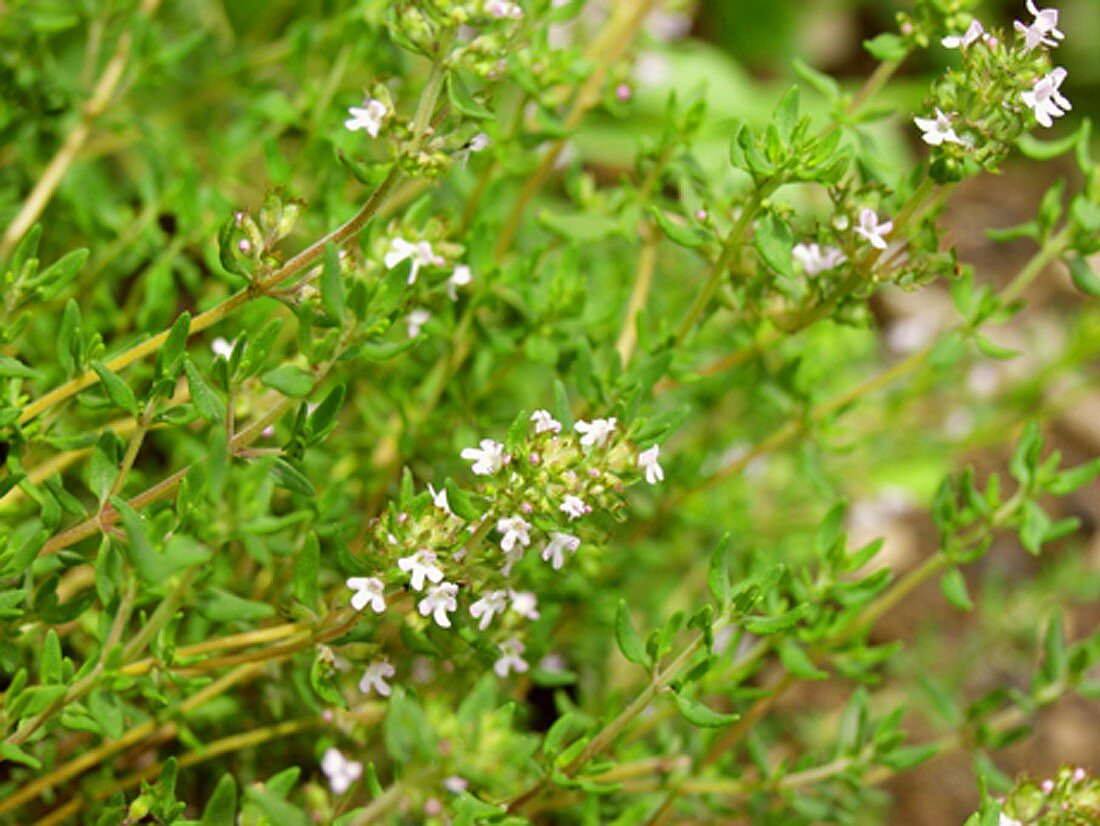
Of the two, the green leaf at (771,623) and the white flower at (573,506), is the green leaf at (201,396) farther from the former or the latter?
the green leaf at (771,623)

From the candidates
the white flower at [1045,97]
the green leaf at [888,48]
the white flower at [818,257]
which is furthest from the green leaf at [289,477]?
the green leaf at [888,48]

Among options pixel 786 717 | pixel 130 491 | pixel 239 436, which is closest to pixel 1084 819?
pixel 239 436

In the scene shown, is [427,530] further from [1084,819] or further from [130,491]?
[1084,819]

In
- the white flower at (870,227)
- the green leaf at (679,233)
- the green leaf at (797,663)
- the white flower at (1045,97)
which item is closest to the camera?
the white flower at (1045,97)

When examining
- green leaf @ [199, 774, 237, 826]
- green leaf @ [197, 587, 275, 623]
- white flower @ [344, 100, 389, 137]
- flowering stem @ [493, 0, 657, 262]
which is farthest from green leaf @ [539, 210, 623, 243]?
green leaf @ [199, 774, 237, 826]

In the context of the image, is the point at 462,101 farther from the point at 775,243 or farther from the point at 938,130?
the point at 938,130

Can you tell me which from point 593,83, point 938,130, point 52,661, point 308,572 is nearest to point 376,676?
point 308,572
